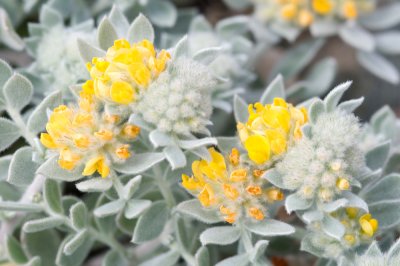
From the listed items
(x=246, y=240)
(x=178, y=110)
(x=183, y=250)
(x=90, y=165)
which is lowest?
(x=183, y=250)

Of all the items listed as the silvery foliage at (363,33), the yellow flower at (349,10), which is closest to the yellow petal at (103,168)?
the silvery foliage at (363,33)

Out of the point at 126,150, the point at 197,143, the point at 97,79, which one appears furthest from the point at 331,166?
the point at 97,79

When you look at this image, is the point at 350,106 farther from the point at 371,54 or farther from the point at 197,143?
the point at 371,54

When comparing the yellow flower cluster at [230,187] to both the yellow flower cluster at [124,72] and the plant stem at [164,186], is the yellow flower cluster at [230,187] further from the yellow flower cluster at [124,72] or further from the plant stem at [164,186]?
the yellow flower cluster at [124,72]

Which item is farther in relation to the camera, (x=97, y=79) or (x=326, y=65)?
(x=326, y=65)

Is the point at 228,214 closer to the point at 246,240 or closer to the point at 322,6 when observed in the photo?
the point at 246,240

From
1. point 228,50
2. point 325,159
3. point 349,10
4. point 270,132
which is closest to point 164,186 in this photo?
point 270,132

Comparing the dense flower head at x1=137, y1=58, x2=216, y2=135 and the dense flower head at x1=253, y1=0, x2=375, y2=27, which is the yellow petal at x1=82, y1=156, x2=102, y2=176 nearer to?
the dense flower head at x1=137, y1=58, x2=216, y2=135
